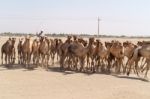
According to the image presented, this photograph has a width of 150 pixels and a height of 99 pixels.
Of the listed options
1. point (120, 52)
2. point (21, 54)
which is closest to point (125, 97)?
point (120, 52)

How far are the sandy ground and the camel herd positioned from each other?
132cm

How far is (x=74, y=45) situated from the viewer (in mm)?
22250

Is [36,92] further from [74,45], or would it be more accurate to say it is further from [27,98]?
[74,45]

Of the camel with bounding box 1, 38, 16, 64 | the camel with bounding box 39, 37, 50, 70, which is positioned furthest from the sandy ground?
the camel with bounding box 1, 38, 16, 64

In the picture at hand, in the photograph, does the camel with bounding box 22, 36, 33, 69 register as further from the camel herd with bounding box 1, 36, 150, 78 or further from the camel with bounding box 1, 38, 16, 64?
the camel with bounding box 1, 38, 16, 64

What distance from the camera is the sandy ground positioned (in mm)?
14415

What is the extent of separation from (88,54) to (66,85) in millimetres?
5753

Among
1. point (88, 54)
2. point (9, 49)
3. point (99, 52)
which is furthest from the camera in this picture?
point (9, 49)

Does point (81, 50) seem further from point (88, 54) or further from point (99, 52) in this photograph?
point (99, 52)

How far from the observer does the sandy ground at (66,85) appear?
1441 cm

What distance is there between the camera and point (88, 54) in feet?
72.3

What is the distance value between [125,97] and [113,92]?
100cm

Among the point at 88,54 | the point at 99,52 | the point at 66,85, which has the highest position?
the point at 99,52

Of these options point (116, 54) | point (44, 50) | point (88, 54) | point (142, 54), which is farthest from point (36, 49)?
point (142, 54)
